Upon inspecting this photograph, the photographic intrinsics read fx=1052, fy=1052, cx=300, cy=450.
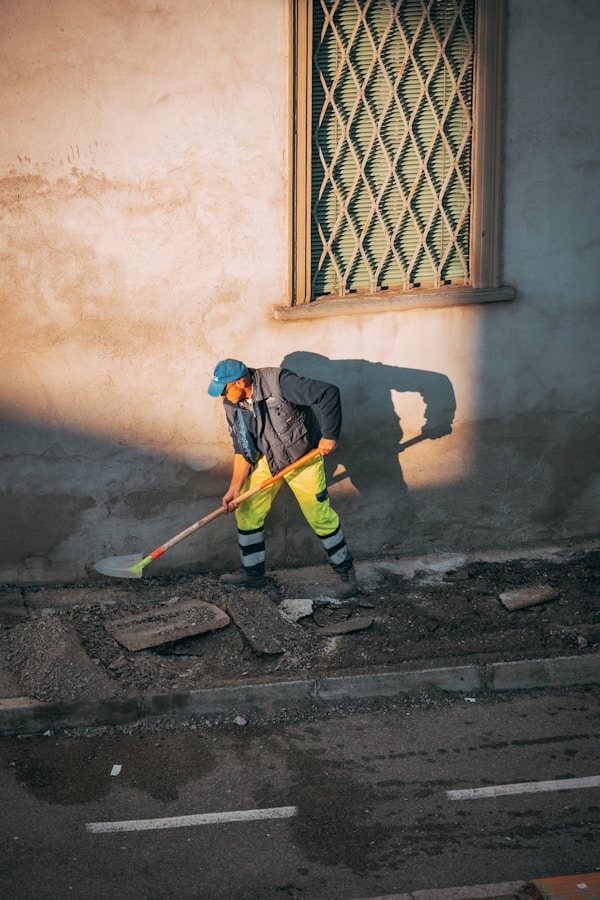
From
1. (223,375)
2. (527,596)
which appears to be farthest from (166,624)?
(527,596)

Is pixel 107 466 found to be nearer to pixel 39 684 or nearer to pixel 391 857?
pixel 39 684

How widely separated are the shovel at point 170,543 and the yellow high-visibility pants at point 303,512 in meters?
0.09

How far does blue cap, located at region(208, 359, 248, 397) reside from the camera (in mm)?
7367

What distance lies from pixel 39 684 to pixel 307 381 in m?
2.73

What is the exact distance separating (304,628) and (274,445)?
1.33m

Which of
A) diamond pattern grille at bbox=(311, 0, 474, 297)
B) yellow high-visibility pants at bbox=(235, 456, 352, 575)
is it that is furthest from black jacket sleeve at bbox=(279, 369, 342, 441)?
diamond pattern grille at bbox=(311, 0, 474, 297)

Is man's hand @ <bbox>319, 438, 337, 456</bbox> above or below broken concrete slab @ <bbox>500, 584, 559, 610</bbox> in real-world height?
above

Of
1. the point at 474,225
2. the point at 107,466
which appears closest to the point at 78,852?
the point at 107,466

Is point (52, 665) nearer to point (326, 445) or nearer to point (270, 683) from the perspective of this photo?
point (270, 683)

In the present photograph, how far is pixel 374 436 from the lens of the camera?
8406mm

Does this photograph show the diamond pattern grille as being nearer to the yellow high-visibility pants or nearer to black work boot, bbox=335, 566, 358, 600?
the yellow high-visibility pants

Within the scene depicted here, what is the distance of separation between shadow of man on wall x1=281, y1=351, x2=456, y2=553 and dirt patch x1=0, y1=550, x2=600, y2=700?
1.34 feet

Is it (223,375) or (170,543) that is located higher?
(223,375)

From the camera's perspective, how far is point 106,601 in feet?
25.9
